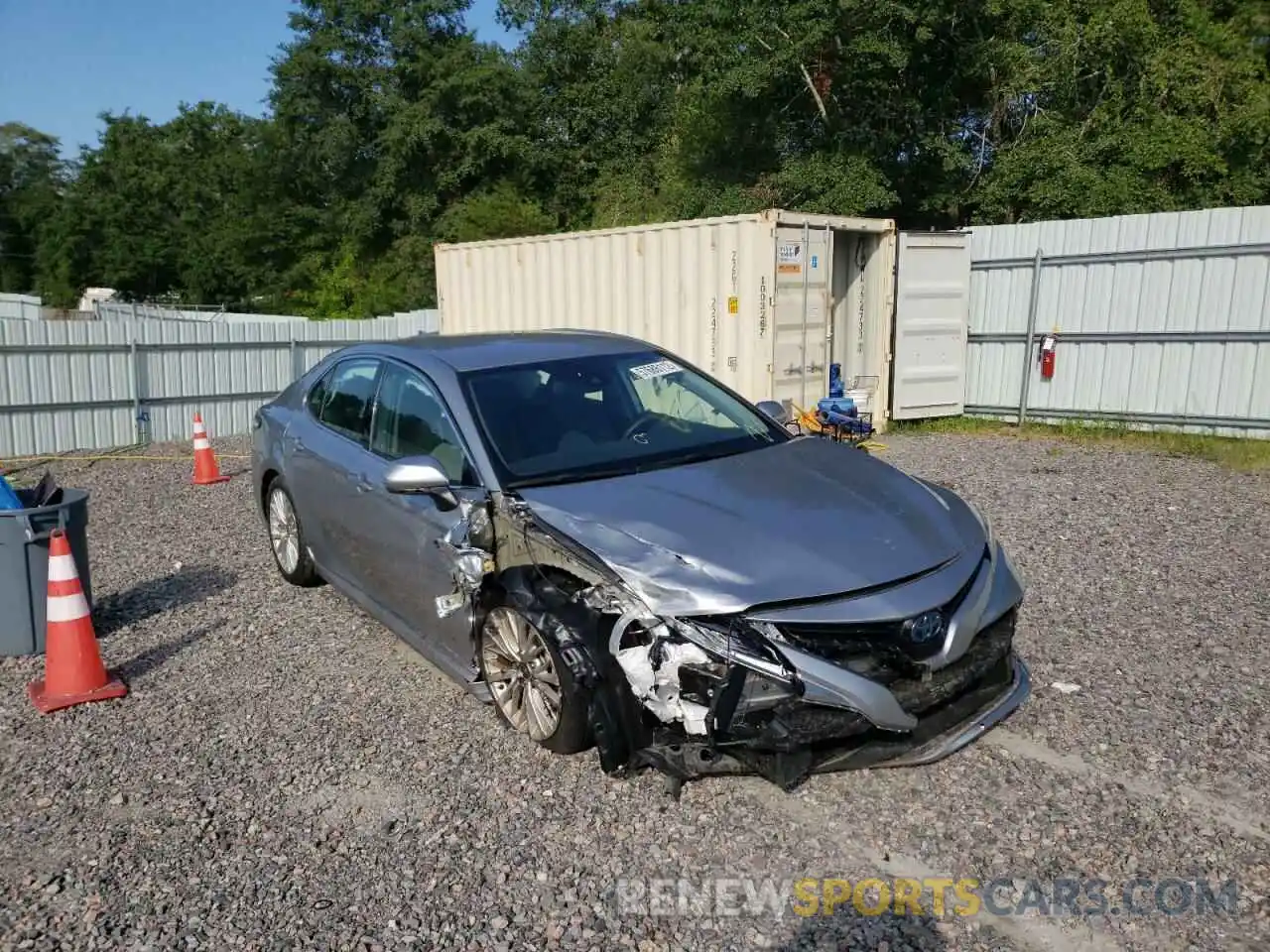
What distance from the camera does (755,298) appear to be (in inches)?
391

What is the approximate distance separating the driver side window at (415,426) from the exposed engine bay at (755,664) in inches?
29.4

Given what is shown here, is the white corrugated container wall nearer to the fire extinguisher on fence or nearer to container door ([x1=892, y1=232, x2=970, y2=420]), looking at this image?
container door ([x1=892, y1=232, x2=970, y2=420])

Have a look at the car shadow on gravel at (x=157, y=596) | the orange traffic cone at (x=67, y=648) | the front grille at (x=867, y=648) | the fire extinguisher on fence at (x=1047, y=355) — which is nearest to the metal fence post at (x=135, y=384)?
the car shadow on gravel at (x=157, y=596)

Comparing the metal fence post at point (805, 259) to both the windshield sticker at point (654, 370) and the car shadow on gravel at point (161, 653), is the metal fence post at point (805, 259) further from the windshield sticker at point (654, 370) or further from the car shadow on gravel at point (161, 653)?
the car shadow on gravel at point (161, 653)

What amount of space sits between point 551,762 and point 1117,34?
19485mm

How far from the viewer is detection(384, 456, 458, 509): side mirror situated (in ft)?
12.8

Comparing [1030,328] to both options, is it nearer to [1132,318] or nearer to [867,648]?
[1132,318]

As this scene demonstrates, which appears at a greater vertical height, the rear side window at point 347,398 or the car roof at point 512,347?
the car roof at point 512,347

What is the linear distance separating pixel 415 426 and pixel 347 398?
0.97m

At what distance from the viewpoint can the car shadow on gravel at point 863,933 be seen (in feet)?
8.95

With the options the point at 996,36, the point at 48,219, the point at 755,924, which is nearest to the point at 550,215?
the point at 996,36

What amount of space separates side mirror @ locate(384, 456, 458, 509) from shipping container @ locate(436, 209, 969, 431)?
646cm

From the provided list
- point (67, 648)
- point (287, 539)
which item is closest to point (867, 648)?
point (67, 648)

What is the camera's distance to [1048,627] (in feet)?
16.9
